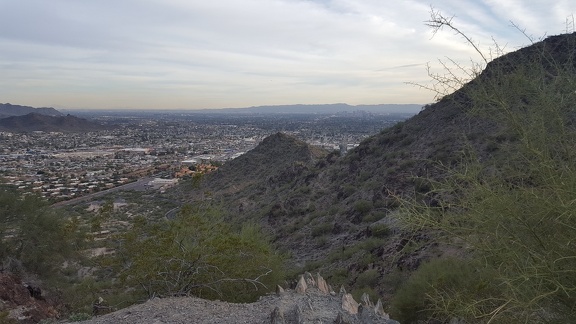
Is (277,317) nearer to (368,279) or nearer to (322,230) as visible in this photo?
(368,279)

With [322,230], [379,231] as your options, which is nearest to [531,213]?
[379,231]

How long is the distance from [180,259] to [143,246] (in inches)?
54.6

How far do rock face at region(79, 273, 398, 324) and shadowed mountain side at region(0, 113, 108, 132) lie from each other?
155m

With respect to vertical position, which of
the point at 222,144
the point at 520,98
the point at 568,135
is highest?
the point at 520,98

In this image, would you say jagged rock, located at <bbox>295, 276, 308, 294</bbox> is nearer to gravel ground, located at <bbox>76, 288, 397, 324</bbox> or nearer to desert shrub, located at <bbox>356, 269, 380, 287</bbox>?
gravel ground, located at <bbox>76, 288, 397, 324</bbox>

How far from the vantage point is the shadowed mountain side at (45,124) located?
146000mm

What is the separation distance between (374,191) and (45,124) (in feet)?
503

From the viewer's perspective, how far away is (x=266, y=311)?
8.48 meters

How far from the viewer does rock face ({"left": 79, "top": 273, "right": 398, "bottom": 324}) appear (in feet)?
24.9

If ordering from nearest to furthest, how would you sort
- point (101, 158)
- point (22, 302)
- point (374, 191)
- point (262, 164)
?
point (22, 302)
point (374, 191)
point (262, 164)
point (101, 158)

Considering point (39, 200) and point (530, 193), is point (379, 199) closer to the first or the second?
point (39, 200)

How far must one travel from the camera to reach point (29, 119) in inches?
6083

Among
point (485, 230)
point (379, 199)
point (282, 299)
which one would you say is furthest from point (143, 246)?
point (379, 199)

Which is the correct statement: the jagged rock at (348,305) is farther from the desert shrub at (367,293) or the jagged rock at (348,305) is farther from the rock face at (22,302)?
the rock face at (22,302)
